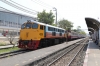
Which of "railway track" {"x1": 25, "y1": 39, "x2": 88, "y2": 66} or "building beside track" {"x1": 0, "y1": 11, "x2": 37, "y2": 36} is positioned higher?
"building beside track" {"x1": 0, "y1": 11, "x2": 37, "y2": 36}

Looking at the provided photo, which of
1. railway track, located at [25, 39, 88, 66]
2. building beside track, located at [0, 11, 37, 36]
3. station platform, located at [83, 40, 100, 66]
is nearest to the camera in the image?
station platform, located at [83, 40, 100, 66]

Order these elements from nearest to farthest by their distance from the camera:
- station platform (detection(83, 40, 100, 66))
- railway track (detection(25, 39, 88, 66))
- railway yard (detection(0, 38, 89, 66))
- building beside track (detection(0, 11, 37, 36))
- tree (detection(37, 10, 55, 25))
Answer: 1. station platform (detection(83, 40, 100, 66))
2. railway yard (detection(0, 38, 89, 66))
3. railway track (detection(25, 39, 88, 66))
4. tree (detection(37, 10, 55, 25))
5. building beside track (detection(0, 11, 37, 36))

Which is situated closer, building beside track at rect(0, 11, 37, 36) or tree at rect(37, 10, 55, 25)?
tree at rect(37, 10, 55, 25)

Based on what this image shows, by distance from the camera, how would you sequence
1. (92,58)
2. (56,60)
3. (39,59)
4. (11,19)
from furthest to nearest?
1. (11,19)
2. (92,58)
3. (56,60)
4. (39,59)

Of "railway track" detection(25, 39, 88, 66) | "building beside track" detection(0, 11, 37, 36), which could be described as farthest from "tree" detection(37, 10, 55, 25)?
"railway track" detection(25, 39, 88, 66)

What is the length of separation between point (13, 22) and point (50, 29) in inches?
2038

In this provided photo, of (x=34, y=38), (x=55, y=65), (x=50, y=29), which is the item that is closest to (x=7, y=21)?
(x=50, y=29)

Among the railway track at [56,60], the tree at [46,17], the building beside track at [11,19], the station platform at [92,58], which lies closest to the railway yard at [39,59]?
the railway track at [56,60]

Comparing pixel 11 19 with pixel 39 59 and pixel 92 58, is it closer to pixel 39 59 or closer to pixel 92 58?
pixel 39 59

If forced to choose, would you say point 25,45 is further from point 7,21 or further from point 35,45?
point 7,21

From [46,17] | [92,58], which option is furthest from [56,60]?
[46,17]

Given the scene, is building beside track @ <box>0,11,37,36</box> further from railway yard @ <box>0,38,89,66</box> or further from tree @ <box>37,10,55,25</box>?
railway yard @ <box>0,38,89,66</box>

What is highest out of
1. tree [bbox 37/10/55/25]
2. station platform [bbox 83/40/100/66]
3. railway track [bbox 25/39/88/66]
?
tree [bbox 37/10/55/25]

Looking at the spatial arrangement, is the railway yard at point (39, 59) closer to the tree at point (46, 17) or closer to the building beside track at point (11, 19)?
the tree at point (46, 17)
